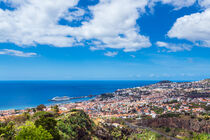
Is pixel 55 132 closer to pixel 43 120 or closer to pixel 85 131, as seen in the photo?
pixel 43 120

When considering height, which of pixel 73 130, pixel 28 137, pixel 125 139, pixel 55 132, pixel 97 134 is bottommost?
pixel 125 139

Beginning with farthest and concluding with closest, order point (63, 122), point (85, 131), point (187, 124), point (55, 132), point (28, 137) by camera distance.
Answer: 1. point (187, 124)
2. point (85, 131)
3. point (63, 122)
4. point (55, 132)
5. point (28, 137)

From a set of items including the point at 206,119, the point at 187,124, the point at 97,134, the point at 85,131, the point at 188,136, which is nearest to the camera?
the point at 85,131

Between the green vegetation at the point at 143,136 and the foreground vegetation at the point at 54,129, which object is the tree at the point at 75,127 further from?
the green vegetation at the point at 143,136

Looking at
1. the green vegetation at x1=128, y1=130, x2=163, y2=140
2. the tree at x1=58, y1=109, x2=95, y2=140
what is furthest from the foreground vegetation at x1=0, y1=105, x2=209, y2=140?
the green vegetation at x1=128, y1=130, x2=163, y2=140

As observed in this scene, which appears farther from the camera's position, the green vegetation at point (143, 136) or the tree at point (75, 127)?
the green vegetation at point (143, 136)

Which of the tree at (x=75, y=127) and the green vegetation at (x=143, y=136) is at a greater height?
the tree at (x=75, y=127)

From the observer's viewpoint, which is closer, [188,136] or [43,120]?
[43,120]

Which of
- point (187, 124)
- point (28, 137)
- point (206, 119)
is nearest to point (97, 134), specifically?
point (28, 137)

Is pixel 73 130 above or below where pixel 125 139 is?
above

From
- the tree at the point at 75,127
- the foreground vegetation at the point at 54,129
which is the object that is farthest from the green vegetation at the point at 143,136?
the tree at the point at 75,127

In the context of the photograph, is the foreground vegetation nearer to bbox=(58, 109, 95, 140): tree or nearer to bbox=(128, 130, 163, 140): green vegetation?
bbox=(58, 109, 95, 140): tree
